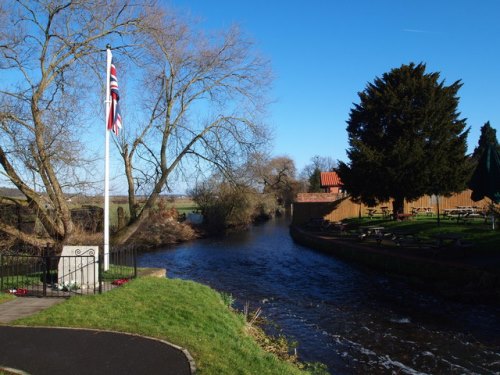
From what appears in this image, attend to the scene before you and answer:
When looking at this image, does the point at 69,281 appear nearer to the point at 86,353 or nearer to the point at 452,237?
the point at 86,353

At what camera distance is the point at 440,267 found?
56.1 ft

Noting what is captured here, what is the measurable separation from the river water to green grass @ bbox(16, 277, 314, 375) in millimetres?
2135

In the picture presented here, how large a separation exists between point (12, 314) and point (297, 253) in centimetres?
2112

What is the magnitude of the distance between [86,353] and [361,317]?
8533 millimetres

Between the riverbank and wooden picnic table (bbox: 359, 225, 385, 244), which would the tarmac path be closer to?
the riverbank

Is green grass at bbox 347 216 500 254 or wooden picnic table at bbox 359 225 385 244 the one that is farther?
wooden picnic table at bbox 359 225 385 244

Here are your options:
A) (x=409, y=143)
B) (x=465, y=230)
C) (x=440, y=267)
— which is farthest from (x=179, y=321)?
(x=409, y=143)

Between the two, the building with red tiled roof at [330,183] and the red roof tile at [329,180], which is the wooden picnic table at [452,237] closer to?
the building with red tiled roof at [330,183]

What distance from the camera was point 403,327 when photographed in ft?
39.4

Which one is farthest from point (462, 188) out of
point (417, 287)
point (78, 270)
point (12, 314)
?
point (12, 314)

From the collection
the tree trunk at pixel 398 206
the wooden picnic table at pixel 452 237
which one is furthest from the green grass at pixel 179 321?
the tree trunk at pixel 398 206

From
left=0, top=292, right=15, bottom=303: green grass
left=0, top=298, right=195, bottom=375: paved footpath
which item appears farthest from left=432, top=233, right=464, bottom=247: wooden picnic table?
left=0, top=292, right=15, bottom=303: green grass

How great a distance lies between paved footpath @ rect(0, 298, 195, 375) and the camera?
5969 mm

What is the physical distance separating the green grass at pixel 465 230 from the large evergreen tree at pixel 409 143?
2.63 metres
